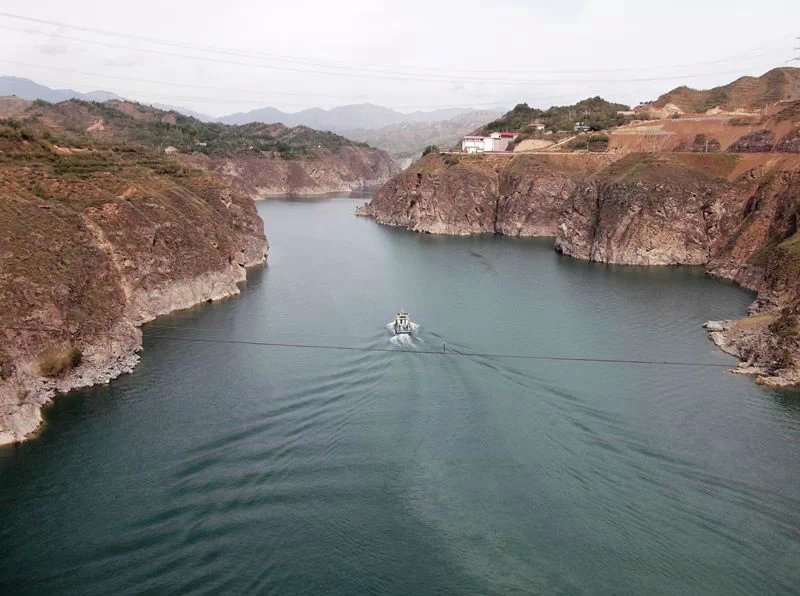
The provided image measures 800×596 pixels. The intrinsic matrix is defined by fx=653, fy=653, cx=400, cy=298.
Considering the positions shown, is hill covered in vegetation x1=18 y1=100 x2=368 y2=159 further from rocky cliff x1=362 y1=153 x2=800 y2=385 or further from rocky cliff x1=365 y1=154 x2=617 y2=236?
rocky cliff x1=362 y1=153 x2=800 y2=385

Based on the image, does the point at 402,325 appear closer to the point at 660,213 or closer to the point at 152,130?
the point at 660,213

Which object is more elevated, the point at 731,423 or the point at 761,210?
the point at 761,210

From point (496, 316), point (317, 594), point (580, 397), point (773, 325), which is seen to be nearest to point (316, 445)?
point (317, 594)

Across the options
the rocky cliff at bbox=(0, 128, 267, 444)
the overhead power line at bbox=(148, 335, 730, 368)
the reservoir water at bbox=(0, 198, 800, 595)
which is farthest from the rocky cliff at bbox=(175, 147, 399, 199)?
the reservoir water at bbox=(0, 198, 800, 595)

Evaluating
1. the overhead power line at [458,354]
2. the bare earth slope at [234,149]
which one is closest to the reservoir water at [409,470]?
the overhead power line at [458,354]

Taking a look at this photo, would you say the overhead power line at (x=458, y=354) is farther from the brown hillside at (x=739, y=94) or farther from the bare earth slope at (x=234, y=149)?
the bare earth slope at (x=234, y=149)

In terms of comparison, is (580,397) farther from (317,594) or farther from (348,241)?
(348,241)
